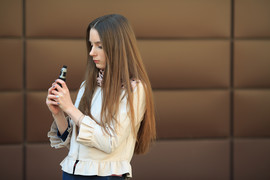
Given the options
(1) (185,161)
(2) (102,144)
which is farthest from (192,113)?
(2) (102,144)

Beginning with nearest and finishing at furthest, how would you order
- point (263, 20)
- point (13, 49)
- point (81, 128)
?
point (81, 128) < point (13, 49) < point (263, 20)

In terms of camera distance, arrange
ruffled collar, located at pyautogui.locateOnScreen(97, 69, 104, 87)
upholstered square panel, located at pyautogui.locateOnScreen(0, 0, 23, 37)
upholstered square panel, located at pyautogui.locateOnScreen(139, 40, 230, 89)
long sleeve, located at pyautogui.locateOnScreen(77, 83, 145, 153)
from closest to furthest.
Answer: long sleeve, located at pyautogui.locateOnScreen(77, 83, 145, 153) < ruffled collar, located at pyautogui.locateOnScreen(97, 69, 104, 87) < upholstered square panel, located at pyautogui.locateOnScreen(0, 0, 23, 37) < upholstered square panel, located at pyautogui.locateOnScreen(139, 40, 230, 89)

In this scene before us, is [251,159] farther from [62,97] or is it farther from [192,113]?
[62,97]

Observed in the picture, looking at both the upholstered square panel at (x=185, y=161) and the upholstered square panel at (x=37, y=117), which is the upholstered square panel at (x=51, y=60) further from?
the upholstered square panel at (x=185, y=161)

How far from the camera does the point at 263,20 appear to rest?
8.09 feet

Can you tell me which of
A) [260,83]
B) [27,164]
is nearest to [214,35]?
[260,83]

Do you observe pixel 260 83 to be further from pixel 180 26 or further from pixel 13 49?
pixel 13 49

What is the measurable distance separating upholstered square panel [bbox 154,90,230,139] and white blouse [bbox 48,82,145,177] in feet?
3.83

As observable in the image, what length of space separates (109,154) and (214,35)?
1433 millimetres

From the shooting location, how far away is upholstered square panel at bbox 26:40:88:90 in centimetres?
232

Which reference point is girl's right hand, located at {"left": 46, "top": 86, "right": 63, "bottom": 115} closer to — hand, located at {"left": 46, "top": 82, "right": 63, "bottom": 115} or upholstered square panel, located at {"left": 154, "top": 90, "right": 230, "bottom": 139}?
hand, located at {"left": 46, "top": 82, "right": 63, "bottom": 115}

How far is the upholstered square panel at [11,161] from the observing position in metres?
2.33

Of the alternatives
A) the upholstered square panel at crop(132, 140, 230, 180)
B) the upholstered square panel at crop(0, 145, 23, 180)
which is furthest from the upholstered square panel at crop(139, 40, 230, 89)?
the upholstered square panel at crop(0, 145, 23, 180)

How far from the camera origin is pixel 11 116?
2316 millimetres
